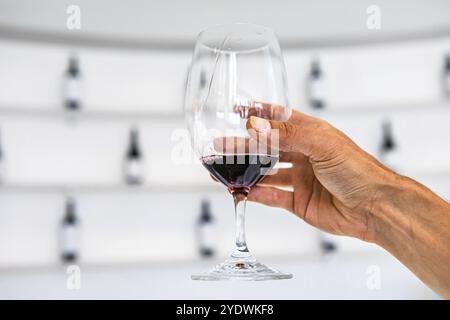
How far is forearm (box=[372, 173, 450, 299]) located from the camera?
620mm

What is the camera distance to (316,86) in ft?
6.19

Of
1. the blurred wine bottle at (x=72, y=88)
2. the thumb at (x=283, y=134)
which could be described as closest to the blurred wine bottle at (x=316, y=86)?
the blurred wine bottle at (x=72, y=88)

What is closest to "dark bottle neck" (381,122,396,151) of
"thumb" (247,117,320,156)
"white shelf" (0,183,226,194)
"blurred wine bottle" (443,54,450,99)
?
"blurred wine bottle" (443,54,450,99)

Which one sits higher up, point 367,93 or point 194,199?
point 367,93

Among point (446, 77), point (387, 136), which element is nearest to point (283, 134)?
point (387, 136)

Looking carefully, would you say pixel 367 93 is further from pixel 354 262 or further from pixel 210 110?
pixel 210 110

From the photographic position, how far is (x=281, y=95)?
530 mm

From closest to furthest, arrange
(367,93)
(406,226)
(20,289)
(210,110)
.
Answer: (210,110) → (406,226) → (20,289) → (367,93)

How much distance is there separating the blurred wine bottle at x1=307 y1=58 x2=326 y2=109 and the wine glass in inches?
53.7

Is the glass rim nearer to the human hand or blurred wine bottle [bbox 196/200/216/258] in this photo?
the human hand

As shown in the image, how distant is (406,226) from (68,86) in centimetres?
138

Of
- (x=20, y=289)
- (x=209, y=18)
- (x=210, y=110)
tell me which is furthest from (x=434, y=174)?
(x=210, y=110)

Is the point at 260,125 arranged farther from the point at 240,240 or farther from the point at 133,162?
the point at 133,162

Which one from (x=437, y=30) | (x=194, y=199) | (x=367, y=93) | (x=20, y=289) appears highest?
(x=437, y=30)
